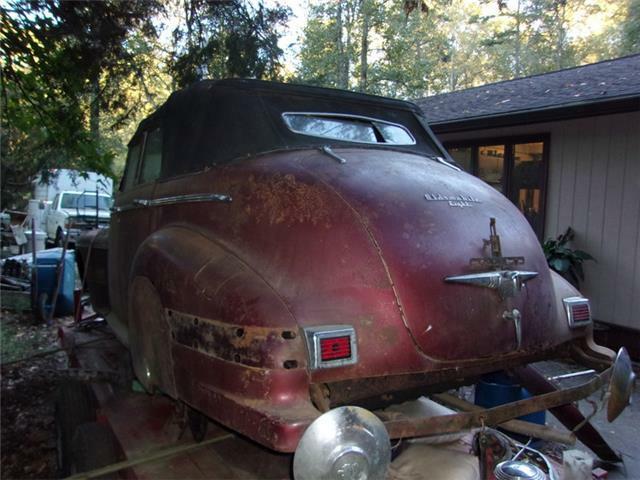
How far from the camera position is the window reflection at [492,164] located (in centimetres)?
800

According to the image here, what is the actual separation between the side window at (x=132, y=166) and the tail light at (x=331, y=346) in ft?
8.89

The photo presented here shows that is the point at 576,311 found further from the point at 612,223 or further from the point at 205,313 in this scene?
the point at 612,223

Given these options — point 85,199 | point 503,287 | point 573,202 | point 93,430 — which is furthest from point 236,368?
point 85,199

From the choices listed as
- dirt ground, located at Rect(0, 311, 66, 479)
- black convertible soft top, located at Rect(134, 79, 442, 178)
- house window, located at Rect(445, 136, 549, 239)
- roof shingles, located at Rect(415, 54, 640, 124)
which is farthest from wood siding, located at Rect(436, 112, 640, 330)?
dirt ground, located at Rect(0, 311, 66, 479)

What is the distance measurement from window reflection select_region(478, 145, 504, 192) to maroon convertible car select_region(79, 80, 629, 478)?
536 centimetres

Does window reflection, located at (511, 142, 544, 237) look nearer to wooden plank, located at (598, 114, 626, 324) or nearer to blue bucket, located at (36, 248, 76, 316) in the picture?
wooden plank, located at (598, 114, 626, 324)

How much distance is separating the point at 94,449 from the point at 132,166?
2.36 metres

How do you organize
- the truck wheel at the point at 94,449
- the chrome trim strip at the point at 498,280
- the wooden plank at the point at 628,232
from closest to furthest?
the chrome trim strip at the point at 498,280, the truck wheel at the point at 94,449, the wooden plank at the point at 628,232

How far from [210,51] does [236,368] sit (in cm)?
682

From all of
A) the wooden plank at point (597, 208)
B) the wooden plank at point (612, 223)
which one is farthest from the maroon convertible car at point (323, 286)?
the wooden plank at point (597, 208)

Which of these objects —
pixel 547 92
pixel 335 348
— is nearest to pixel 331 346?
pixel 335 348

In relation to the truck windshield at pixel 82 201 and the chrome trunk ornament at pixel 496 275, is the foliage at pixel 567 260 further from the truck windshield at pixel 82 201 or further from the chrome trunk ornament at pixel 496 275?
the truck windshield at pixel 82 201

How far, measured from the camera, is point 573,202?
7000mm

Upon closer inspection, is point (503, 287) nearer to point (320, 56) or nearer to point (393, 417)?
point (393, 417)
